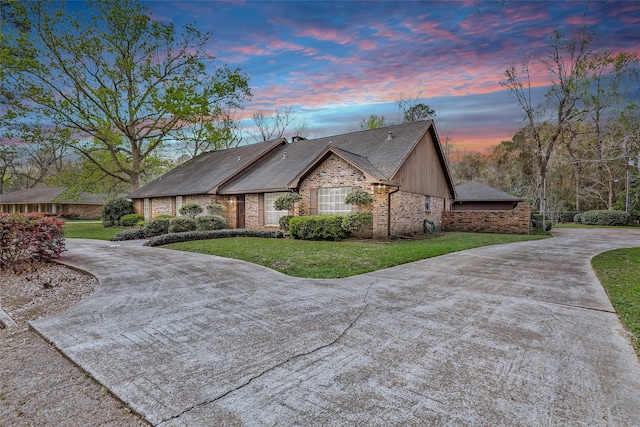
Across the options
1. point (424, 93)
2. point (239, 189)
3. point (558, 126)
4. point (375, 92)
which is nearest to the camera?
point (239, 189)

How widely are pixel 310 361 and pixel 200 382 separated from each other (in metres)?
1.00

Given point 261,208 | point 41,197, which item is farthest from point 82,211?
point 261,208

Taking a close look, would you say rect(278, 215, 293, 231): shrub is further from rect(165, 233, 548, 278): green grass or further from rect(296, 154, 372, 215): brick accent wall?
rect(165, 233, 548, 278): green grass

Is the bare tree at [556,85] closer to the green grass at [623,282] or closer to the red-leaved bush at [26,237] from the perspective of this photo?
the green grass at [623,282]

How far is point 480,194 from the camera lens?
80.2ft

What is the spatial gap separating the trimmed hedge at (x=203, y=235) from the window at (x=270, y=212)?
1799 millimetres

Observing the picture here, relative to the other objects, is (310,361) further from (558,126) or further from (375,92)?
(558,126)

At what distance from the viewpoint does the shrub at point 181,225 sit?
15719 millimetres

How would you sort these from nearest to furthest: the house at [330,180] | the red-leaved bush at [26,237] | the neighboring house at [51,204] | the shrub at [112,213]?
the red-leaved bush at [26,237], the house at [330,180], the shrub at [112,213], the neighboring house at [51,204]

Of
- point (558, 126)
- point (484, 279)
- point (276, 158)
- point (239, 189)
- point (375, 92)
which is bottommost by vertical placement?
point (484, 279)

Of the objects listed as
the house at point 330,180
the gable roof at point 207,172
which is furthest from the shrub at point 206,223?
the gable roof at point 207,172

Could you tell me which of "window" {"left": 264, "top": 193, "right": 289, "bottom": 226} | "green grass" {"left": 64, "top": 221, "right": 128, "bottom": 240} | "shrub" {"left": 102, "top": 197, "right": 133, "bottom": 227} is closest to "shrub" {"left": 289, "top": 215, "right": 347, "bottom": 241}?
"window" {"left": 264, "top": 193, "right": 289, "bottom": 226}

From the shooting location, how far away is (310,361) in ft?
10.1

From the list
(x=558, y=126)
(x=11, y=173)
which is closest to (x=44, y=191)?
(x=11, y=173)
